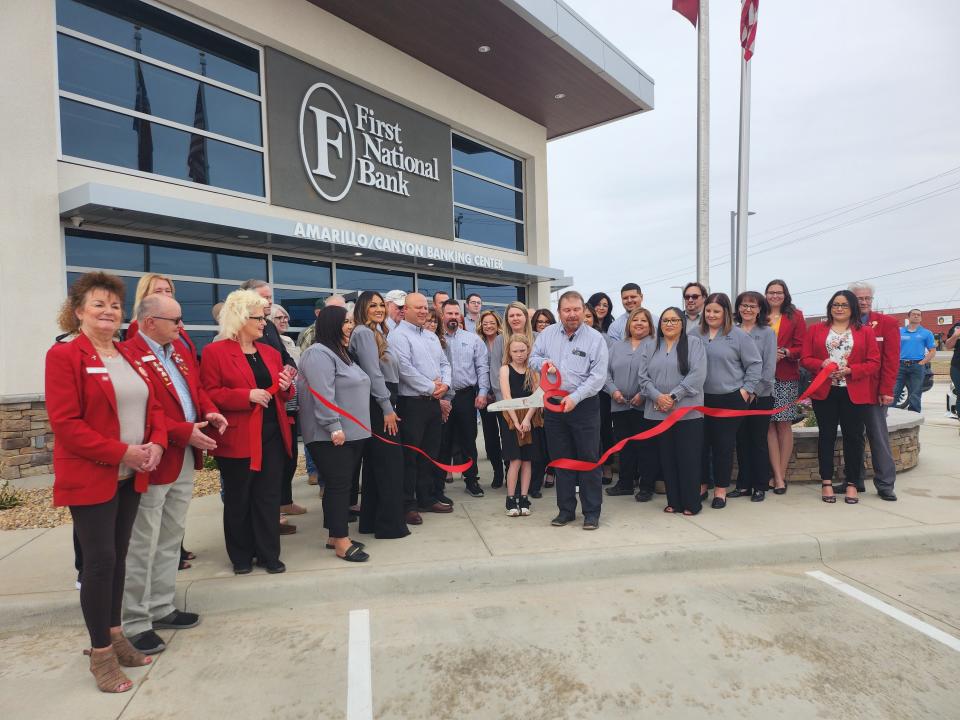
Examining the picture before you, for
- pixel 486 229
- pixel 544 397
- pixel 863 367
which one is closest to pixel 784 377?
pixel 863 367

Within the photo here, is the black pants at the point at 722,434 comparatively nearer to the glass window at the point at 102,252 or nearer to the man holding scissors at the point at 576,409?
the man holding scissors at the point at 576,409

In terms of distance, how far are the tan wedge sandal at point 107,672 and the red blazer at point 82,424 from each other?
30.7 inches

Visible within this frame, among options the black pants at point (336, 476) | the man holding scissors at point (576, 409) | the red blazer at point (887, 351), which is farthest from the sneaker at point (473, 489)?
the red blazer at point (887, 351)

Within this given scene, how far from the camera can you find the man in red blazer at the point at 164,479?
10.3ft

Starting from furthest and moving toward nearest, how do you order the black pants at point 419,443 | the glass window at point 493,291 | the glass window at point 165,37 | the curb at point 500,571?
1. the glass window at point 493,291
2. the glass window at point 165,37
3. the black pants at point 419,443
4. the curb at point 500,571

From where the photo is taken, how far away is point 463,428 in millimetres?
6160

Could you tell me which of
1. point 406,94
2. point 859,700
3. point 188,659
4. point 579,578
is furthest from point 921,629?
point 406,94

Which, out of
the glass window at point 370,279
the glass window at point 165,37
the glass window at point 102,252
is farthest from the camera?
the glass window at point 370,279

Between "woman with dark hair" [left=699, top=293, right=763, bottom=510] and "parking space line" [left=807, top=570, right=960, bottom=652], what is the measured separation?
143 cm

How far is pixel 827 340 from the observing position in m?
5.61

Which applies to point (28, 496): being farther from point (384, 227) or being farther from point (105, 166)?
point (384, 227)

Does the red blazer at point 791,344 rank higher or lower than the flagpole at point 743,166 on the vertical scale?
lower

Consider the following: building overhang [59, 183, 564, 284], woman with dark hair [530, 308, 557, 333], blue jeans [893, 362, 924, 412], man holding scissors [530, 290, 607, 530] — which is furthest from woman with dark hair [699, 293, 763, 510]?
building overhang [59, 183, 564, 284]

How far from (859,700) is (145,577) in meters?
3.68
